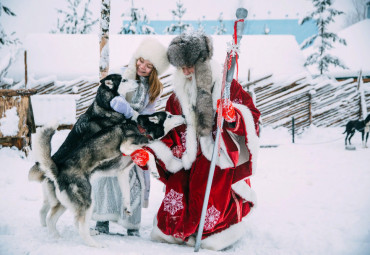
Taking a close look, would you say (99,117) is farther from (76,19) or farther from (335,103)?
(76,19)

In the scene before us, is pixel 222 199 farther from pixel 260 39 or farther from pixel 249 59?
pixel 260 39

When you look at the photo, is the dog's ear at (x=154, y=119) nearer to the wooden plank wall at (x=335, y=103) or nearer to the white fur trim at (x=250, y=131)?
the white fur trim at (x=250, y=131)

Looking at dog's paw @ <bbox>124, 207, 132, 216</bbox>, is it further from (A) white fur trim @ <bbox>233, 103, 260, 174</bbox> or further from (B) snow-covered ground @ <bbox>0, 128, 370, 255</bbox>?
(A) white fur trim @ <bbox>233, 103, 260, 174</bbox>

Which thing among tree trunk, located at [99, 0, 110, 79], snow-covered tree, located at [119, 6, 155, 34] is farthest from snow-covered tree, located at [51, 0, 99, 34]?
tree trunk, located at [99, 0, 110, 79]

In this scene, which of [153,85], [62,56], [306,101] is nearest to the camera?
[153,85]

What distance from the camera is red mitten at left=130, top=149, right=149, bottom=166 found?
7.36 ft

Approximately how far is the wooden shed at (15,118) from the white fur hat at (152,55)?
3.74m

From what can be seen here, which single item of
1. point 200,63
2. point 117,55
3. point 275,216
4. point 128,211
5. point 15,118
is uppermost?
point 117,55

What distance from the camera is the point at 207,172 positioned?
2334 millimetres

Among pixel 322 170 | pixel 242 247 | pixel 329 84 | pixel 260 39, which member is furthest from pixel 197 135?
pixel 260 39

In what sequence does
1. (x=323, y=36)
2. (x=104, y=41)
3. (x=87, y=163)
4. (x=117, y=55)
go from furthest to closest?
(x=323, y=36)
(x=117, y=55)
(x=104, y=41)
(x=87, y=163)

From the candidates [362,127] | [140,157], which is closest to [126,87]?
[140,157]

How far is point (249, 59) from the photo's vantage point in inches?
414

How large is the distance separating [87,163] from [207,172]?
3.24 ft
